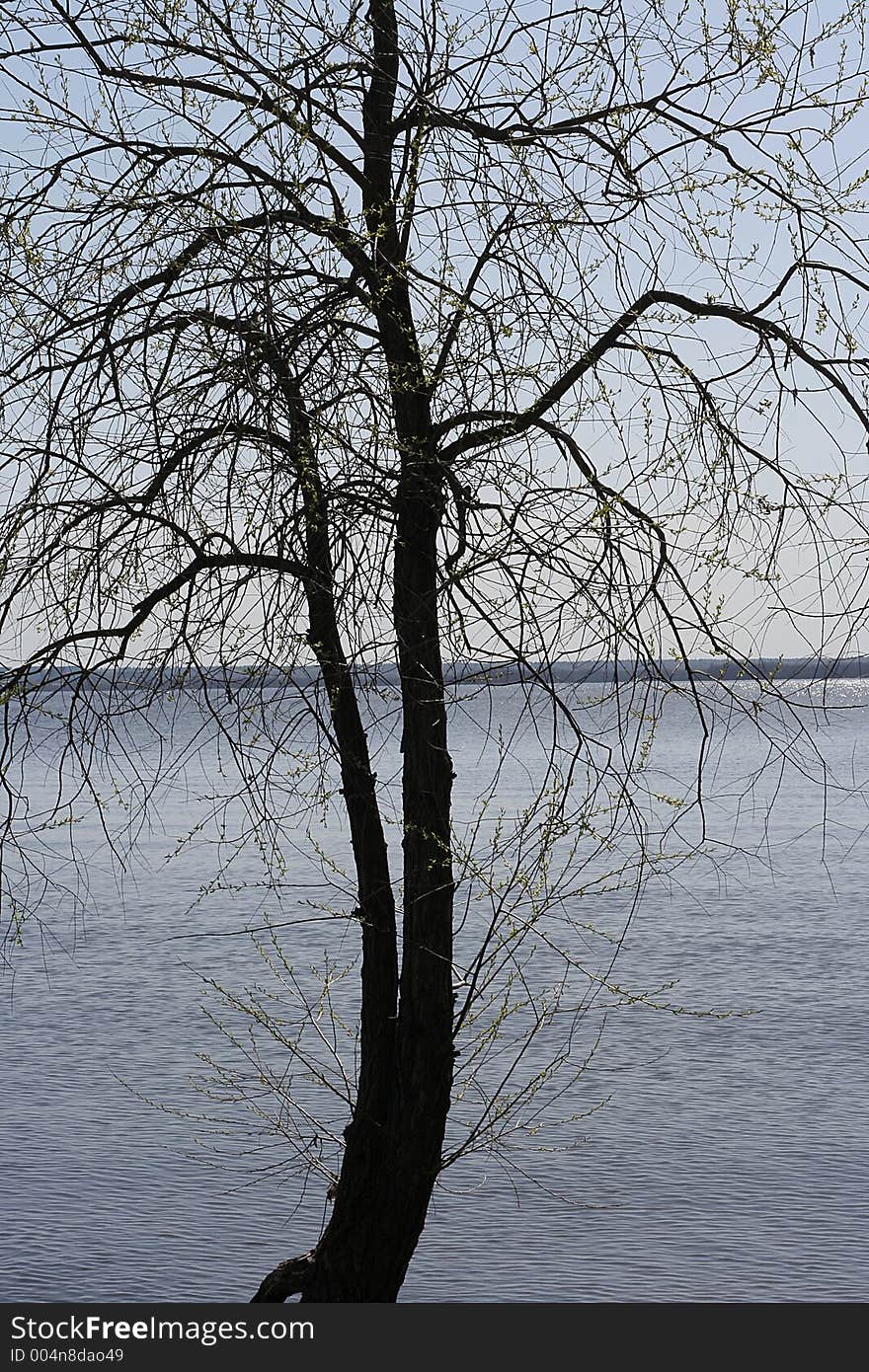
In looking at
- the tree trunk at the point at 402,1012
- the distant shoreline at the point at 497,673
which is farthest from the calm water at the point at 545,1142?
the distant shoreline at the point at 497,673

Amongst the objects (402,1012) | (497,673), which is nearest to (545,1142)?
(402,1012)

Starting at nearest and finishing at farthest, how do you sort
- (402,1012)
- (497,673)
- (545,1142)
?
(497,673)
(402,1012)
(545,1142)

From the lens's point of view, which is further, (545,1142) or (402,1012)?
(545,1142)

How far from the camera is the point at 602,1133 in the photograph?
14102 mm

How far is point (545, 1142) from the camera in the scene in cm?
1445

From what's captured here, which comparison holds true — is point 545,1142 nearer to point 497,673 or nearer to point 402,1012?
point 402,1012

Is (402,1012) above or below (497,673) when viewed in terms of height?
below

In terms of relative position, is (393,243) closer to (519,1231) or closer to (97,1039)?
(519,1231)

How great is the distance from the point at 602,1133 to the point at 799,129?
11.2 meters

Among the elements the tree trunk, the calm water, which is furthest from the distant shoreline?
the calm water

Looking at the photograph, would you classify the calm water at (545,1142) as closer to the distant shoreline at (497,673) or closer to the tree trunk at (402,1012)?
the tree trunk at (402,1012)

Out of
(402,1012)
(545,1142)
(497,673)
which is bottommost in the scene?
(545,1142)

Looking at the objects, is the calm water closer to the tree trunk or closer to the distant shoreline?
the tree trunk

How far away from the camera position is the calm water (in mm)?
10930
